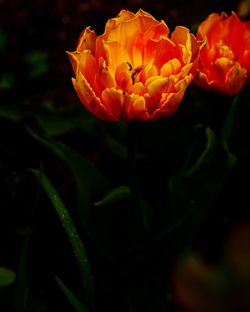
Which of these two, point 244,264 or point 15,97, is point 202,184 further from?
point 15,97

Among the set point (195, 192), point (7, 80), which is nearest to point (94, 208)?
point (195, 192)

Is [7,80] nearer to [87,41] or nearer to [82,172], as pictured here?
[82,172]

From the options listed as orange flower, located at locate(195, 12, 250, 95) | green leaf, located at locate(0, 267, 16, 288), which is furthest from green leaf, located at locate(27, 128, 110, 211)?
orange flower, located at locate(195, 12, 250, 95)

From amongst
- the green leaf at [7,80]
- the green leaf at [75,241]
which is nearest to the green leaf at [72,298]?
the green leaf at [75,241]

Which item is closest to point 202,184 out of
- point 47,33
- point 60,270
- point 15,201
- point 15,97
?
point 60,270

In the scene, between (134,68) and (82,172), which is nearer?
(134,68)

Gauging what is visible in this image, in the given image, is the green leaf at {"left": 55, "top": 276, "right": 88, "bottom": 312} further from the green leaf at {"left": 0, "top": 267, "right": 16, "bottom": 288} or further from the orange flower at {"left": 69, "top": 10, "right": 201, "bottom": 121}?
the orange flower at {"left": 69, "top": 10, "right": 201, "bottom": 121}
